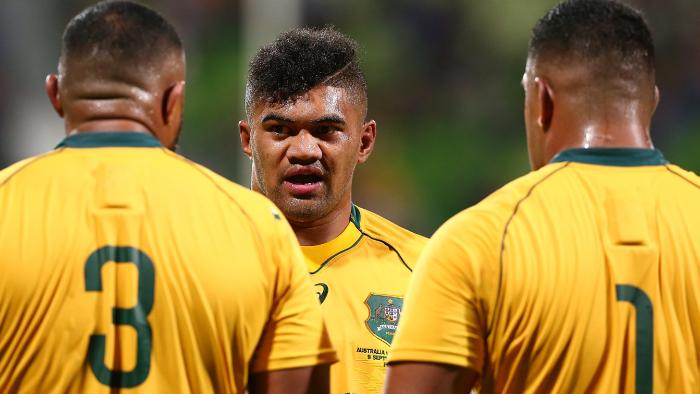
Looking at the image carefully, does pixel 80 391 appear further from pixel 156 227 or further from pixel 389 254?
pixel 389 254

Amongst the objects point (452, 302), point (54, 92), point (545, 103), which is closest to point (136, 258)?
point (54, 92)

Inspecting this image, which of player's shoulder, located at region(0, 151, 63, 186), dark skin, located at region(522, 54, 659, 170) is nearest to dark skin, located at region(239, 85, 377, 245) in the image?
dark skin, located at region(522, 54, 659, 170)

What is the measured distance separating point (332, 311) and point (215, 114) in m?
9.15

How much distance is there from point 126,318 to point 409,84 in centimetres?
1065

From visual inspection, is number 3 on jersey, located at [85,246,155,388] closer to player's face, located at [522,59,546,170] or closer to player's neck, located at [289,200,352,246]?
player's face, located at [522,59,546,170]

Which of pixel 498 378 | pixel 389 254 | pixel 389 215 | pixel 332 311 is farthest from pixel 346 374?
pixel 389 215

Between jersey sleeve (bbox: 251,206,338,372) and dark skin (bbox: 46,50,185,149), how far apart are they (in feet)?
1.34

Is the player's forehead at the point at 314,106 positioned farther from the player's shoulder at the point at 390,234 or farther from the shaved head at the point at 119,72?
the shaved head at the point at 119,72

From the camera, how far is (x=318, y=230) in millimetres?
4332

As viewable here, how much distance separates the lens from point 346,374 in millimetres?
3902

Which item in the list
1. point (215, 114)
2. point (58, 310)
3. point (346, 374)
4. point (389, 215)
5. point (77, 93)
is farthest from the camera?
point (215, 114)

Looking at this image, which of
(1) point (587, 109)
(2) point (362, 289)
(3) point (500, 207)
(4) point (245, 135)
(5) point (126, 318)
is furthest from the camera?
(4) point (245, 135)

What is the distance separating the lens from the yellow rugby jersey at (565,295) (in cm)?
282

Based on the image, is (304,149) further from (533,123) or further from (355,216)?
(533,123)
